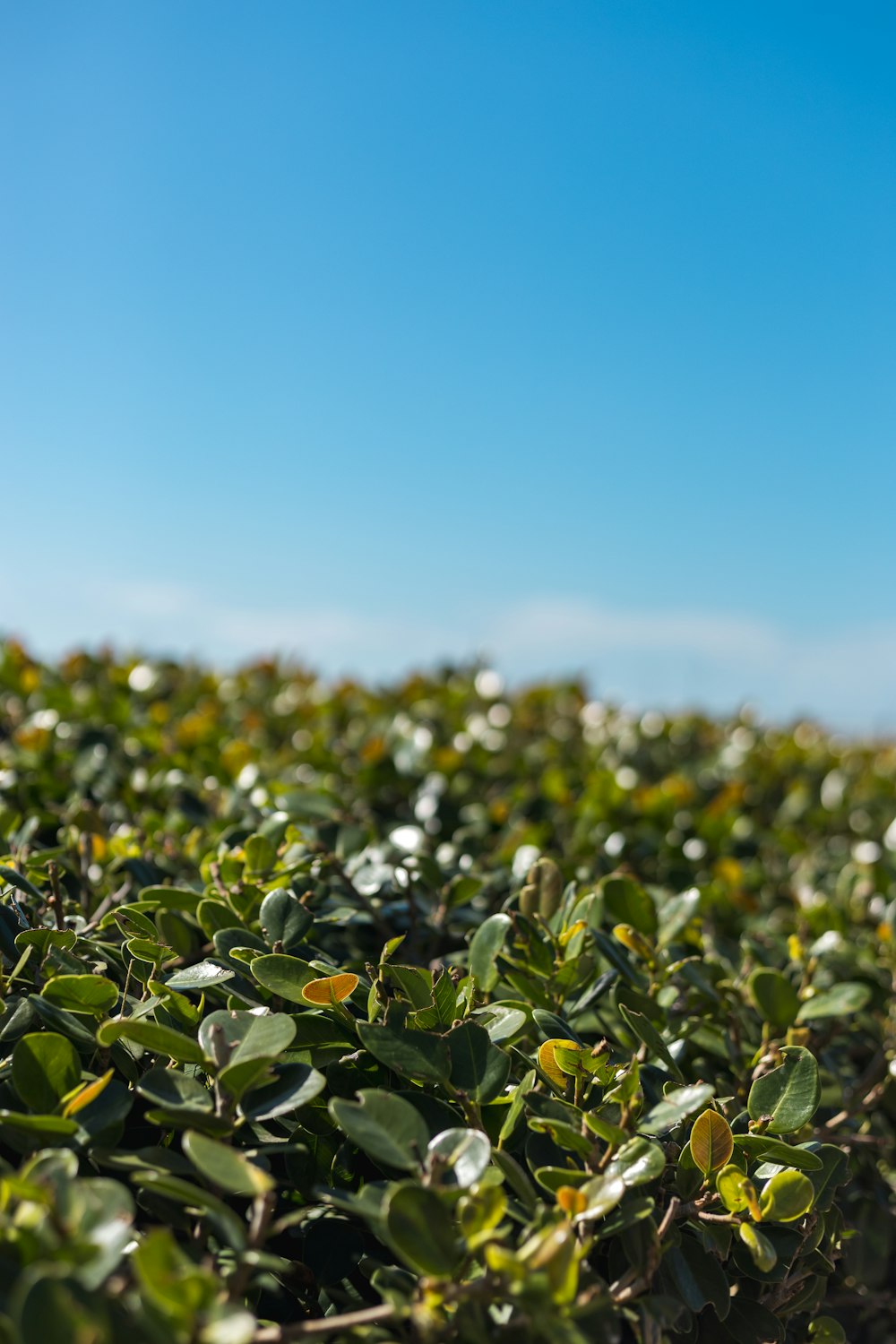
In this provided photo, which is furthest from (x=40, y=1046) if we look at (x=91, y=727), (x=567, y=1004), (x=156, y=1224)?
(x=91, y=727)

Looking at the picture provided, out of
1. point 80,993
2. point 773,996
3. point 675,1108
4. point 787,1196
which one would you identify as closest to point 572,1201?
point 675,1108

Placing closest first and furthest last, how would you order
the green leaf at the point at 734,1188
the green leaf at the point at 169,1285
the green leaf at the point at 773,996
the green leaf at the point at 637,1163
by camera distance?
the green leaf at the point at 169,1285
the green leaf at the point at 637,1163
the green leaf at the point at 734,1188
the green leaf at the point at 773,996

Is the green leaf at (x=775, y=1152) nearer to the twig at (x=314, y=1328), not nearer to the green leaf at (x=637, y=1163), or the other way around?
the green leaf at (x=637, y=1163)

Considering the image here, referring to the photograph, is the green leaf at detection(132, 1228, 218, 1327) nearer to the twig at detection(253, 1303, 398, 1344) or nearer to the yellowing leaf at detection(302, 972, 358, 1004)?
the twig at detection(253, 1303, 398, 1344)

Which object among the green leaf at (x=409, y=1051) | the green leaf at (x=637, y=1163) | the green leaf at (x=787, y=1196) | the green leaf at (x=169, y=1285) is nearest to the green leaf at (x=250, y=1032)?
the green leaf at (x=409, y=1051)

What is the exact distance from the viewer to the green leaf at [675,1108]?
145 cm

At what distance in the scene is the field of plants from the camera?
117 centimetres

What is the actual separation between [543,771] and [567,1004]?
2.36 metres

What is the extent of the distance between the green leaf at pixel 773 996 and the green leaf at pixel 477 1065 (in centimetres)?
86

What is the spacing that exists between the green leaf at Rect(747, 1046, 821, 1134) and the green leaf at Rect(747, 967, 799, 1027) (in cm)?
49

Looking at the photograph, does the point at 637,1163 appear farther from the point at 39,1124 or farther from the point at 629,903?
the point at 629,903

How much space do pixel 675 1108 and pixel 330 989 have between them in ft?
1.65

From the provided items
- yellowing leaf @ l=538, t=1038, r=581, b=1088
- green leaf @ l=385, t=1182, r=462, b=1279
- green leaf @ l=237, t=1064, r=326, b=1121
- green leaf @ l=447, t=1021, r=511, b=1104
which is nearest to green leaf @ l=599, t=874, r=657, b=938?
yellowing leaf @ l=538, t=1038, r=581, b=1088

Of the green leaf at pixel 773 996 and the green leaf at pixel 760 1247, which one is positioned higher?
the green leaf at pixel 773 996
